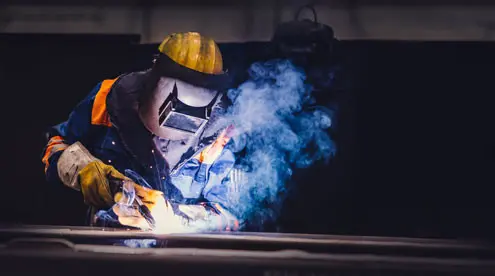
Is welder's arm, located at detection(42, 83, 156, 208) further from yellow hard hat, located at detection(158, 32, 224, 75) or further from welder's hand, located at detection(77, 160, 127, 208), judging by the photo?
yellow hard hat, located at detection(158, 32, 224, 75)

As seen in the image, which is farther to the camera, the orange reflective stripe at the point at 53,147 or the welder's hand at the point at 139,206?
the orange reflective stripe at the point at 53,147

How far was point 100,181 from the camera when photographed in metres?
2.46

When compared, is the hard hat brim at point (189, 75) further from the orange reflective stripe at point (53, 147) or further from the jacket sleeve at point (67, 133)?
the orange reflective stripe at point (53, 147)

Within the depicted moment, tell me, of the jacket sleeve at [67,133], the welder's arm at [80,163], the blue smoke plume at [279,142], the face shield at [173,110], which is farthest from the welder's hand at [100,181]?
the blue smoke plume at [279,142]

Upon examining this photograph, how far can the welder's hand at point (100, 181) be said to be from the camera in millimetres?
2459

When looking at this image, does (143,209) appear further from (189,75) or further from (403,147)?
→ (403,147)

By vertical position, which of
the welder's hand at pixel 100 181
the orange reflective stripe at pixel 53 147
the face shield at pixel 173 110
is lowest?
the welder's hand at pixel 100 181

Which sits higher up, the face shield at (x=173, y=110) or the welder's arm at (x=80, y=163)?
the face shield at (x=173, y=110)

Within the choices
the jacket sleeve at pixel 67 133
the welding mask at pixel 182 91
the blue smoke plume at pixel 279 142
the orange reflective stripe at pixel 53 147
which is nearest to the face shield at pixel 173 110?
the welding mask at pixel 182 91

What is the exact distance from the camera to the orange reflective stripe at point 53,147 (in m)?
2.56

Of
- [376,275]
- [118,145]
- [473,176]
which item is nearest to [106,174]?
[118,145]

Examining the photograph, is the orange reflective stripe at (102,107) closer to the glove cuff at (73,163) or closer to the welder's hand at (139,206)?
the glove cuff at (73,163)

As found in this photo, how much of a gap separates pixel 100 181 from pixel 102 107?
0.33 m

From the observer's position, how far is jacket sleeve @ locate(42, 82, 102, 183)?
2523mm
